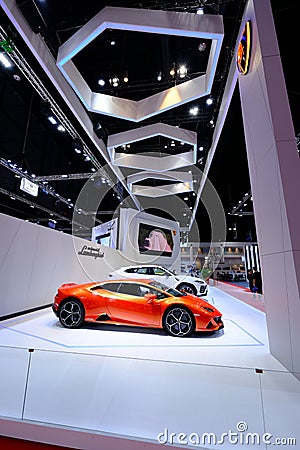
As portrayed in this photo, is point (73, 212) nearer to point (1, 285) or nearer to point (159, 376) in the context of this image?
point (1, 285)

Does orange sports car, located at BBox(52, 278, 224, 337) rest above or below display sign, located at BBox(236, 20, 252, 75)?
below

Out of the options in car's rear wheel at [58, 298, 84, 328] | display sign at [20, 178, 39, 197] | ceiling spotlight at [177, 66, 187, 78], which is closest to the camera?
car's rear wheel at [58, 298, 84, 328]

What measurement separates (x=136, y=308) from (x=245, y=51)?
4334mm

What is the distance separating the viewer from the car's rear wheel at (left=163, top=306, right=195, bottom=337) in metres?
3.68

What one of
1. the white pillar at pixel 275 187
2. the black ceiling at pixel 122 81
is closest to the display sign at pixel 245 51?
the white pillar at pixel 275 187

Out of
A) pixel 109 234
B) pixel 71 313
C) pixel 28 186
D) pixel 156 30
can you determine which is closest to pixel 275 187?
pixel 156 30

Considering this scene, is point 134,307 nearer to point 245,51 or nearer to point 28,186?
point 245,51

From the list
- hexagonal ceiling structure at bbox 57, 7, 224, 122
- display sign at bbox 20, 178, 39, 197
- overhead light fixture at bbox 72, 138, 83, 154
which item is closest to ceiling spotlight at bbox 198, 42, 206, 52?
hexagonal ceiling structure at bbox 57, 7, 224, 122

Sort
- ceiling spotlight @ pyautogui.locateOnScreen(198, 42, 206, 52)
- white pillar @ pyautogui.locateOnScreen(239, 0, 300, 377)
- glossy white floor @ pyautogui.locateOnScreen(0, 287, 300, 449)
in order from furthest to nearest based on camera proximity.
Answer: ceiling spotlight @ pyautogui.locateOnScreen(198, 42, 206, 52) → white pillar @ pyautogui.locateOnScreen(239, 0, 300, 377) → glossy white floor @ pyautogui.locateOnScreen(0, 287, 300, 449)

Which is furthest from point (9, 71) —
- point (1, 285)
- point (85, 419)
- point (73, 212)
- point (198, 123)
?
point (73, 212)

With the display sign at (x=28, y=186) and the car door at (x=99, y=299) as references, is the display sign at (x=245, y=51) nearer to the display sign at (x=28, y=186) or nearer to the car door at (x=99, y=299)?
the car door at (x=99, y=299)

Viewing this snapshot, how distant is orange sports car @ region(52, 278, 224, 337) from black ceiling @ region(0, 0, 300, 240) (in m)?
5.01

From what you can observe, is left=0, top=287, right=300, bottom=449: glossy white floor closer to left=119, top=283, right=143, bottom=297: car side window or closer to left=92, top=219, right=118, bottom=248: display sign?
left=119, top=283, right=143, bottom=297: car side window

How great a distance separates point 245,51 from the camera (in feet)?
11.2
